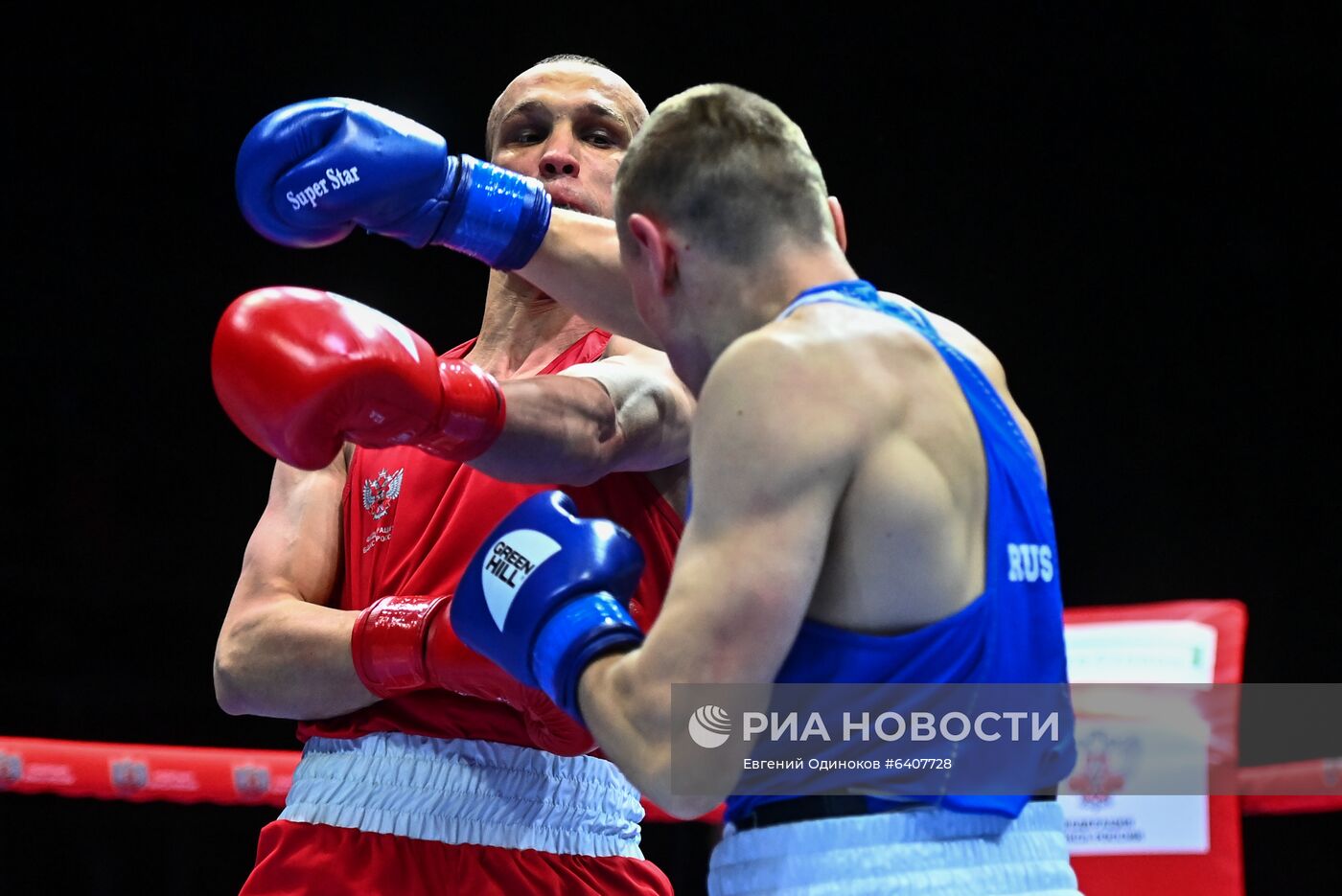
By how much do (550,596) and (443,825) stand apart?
618mm

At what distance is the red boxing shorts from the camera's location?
192cm

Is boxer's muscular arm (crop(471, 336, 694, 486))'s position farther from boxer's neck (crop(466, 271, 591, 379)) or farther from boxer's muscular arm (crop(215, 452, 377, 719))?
boxer's muscular arm (crop(215, 452, 377, 719))

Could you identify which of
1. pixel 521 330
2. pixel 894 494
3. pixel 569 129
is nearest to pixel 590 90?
pixel 569 129

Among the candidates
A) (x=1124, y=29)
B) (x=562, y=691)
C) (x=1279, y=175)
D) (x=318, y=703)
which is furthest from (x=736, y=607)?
(x=1279, y=175)

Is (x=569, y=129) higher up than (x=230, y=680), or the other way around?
(x=569, y=129)

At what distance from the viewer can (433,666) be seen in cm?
183

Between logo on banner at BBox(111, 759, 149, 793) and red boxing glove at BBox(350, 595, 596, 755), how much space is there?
1751 mm

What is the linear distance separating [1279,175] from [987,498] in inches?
240

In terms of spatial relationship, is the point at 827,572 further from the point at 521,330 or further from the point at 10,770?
the point at 10,770

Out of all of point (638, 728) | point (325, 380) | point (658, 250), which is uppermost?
point (658, 250)

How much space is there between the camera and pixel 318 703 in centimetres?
201

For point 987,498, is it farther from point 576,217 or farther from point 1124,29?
point 1124,29

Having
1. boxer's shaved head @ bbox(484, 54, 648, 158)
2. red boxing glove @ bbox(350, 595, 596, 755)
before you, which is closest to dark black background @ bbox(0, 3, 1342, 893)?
boxer's shaved head @ bbox(484, 54, 648, 158)

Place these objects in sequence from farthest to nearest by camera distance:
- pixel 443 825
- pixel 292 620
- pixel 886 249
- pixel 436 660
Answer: pixel 886 249 → pixel 292 620 → pixel 443 825 → pixel 436 660
